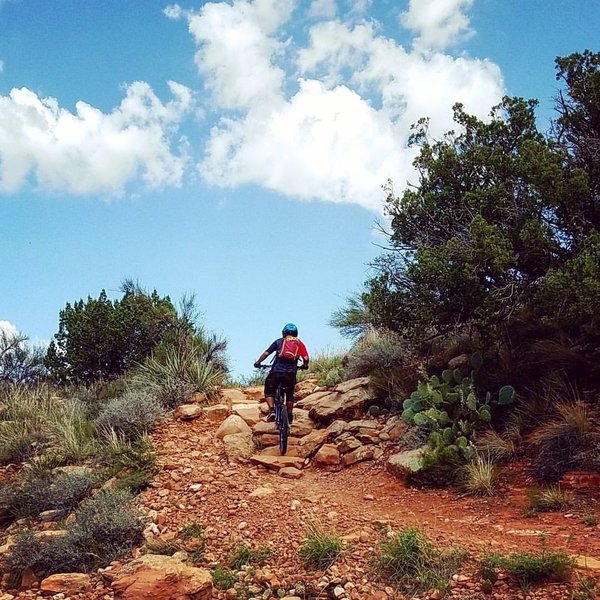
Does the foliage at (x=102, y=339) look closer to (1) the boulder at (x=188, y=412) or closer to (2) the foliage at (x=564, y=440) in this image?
(1) the boulder at (x=188, y=412)

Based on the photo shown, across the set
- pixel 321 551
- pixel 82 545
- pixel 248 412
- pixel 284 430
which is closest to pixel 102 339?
pixel 248 412

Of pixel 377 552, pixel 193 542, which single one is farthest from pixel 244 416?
pixel 377 552

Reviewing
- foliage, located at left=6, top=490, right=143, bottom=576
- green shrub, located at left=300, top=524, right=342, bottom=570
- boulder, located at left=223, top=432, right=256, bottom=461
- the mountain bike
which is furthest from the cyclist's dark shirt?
green shrub, located at left=300, top=524, right=342, bottom=570

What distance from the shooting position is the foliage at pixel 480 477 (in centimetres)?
797

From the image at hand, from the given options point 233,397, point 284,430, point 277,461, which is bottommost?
point 277,461

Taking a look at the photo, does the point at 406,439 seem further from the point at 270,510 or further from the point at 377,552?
the point at 377,552

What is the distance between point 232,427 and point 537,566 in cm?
632

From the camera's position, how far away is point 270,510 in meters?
7.91

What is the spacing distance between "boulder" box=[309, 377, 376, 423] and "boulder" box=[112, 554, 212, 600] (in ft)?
16.7

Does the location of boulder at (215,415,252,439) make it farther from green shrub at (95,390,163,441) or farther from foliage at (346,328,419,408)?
foliage at (346,328,419,408)

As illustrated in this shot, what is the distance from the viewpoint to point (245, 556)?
6.74 m

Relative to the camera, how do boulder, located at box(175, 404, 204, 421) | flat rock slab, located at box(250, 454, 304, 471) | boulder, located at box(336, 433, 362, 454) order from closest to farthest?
flat rock slab, located at box(250, 454, 304, 471)
boulder, located at box(336, 433, 362, 454)
boulder, located at box(175, 404, 204, 421)

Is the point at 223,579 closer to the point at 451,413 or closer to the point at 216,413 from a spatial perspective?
the point at 451,413

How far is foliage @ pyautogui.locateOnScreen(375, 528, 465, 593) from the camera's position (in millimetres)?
5742
